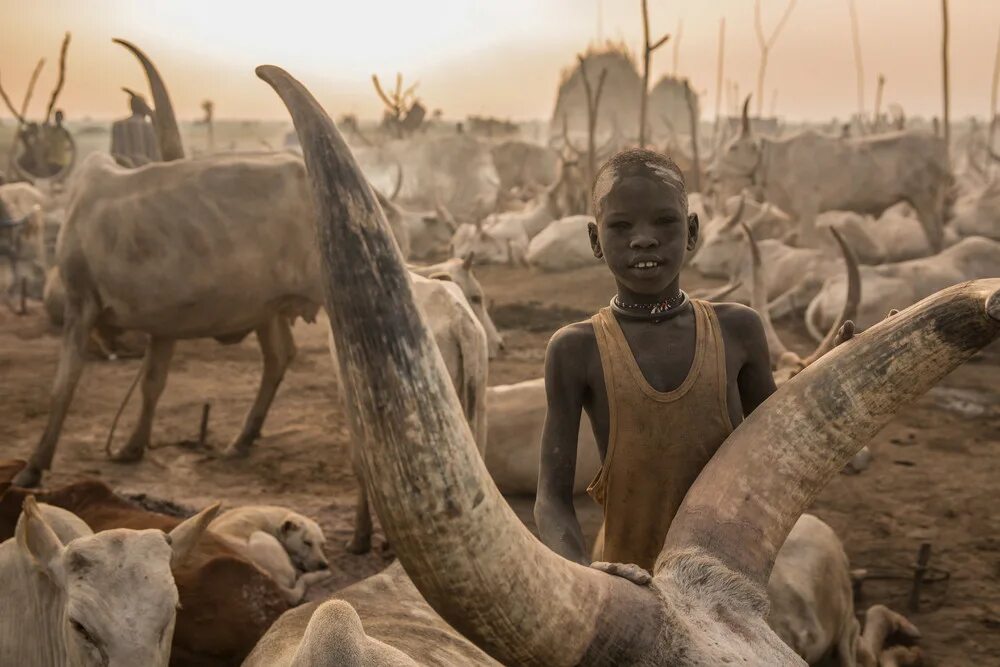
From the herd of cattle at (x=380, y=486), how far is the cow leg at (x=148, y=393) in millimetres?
14

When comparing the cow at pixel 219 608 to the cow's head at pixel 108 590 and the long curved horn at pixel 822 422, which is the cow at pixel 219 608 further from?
the long curved horn at pixel 822 422

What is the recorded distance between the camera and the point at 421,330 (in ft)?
3.79

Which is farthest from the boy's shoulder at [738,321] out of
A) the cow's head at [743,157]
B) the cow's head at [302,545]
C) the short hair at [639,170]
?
the cow's head at [743,157]

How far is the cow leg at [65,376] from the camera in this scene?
561 cm

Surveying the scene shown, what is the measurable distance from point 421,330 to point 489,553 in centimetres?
29

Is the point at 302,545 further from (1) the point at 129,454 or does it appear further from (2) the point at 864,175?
(2) the point at 864,175

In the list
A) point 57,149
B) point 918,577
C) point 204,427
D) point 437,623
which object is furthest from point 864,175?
point 57,149

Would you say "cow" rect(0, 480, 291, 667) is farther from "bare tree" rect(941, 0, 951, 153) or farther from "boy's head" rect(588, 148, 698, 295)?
"bare tree" rect(941, 0, 951, 153)

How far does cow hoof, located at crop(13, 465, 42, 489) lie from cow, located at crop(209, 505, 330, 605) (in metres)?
1.62

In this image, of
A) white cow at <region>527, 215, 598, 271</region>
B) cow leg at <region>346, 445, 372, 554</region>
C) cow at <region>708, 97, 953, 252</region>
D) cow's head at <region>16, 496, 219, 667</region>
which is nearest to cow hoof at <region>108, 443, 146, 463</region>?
cow leg at <region>346, 445, 372, 554</region>

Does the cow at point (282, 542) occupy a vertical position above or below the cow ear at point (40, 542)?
below

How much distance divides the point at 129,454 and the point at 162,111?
2.22 metres

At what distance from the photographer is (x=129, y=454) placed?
6.16m

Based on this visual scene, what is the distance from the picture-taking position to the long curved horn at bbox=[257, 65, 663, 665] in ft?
3.69
